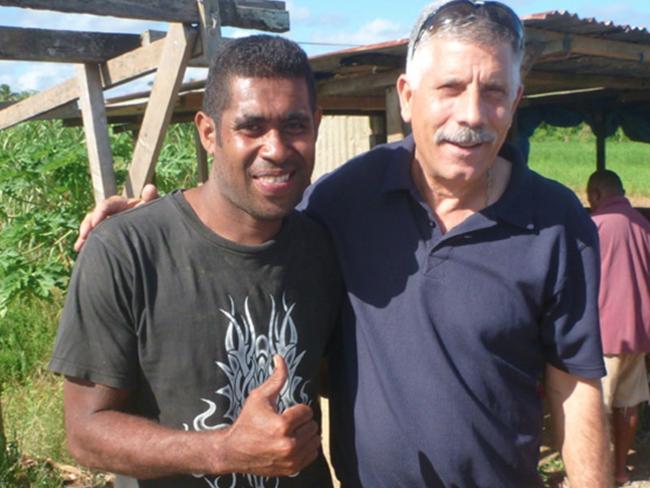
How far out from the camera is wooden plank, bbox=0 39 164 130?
393cm

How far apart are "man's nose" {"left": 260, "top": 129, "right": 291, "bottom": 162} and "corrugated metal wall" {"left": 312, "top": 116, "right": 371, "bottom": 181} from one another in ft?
28.3

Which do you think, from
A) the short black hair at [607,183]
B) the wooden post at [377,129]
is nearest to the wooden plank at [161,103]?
the short black hair at [607,183]

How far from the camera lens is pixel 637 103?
988 cm

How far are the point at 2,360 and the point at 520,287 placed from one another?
6269mm

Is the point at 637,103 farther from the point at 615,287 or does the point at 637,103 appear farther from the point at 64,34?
the point at 64,34

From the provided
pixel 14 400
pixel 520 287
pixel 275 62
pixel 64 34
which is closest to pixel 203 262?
pixel 275 62

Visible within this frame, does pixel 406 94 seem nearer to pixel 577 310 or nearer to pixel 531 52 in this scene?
pixel 577 310

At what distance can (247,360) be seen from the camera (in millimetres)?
1985

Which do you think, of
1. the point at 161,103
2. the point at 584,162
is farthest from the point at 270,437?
the point at 584,162

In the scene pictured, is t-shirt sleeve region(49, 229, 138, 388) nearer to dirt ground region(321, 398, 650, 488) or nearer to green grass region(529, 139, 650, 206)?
dirt ground region(321, 398, 650, 488)

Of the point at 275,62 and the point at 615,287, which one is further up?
the point at 275,62

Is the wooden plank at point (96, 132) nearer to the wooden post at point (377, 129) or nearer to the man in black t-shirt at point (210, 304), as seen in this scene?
the man in black t-shirt at point (210, 304)

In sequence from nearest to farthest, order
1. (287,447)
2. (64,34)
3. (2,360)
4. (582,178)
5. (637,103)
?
(287,447) → (64,34) → (2,360) → (637,103) → (582,178)

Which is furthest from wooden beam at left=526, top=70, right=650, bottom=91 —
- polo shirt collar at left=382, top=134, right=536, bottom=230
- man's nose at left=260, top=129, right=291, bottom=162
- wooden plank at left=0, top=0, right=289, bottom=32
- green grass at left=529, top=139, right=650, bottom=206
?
green grass at left=529, top=139, right=650, bottom=206
